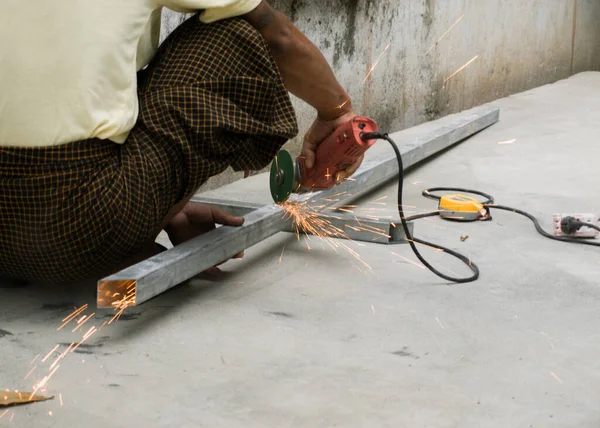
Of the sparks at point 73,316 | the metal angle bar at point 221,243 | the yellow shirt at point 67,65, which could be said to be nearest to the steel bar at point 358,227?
the metal angle bar at point 221,243

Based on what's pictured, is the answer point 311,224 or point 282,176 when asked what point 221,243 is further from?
point 311,224

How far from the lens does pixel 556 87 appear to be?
6.00 meters

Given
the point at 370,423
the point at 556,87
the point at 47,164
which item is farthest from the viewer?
the point at 556,87

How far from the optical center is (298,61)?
186 centimetres

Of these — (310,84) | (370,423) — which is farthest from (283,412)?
(310,84)

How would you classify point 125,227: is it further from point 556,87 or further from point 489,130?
point 556,87

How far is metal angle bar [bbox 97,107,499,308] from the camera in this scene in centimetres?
165

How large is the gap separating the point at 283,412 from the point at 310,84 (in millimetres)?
863

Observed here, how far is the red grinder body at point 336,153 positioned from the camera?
2.09 metres

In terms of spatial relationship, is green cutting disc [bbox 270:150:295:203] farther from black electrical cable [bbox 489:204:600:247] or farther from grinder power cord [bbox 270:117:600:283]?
black electrical cable [bbox 489:204:600:247]

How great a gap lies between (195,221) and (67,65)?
0.70m

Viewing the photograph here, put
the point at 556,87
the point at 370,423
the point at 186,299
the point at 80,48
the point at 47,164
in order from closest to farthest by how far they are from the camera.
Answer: the point at 370,423
the point at 80,48
the point at 47,164
the point at 186,299
the point at 556,87

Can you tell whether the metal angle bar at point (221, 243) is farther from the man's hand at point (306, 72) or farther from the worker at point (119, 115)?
the man's hand at point (306, 72)

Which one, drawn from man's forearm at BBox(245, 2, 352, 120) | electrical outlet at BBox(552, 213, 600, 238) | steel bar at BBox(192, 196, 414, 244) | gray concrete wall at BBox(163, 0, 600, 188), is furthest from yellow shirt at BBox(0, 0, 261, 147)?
electrical outlet at BBox(552, 213, 600, 238)
